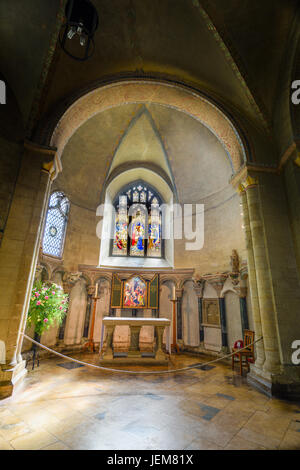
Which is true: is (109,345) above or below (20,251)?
below

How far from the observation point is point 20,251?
198 inches

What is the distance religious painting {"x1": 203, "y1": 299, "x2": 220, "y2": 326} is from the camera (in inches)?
356

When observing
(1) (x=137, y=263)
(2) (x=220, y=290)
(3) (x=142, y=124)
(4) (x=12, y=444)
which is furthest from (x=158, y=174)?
(4) (x=12, y=444)

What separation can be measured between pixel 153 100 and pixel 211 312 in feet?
27.7

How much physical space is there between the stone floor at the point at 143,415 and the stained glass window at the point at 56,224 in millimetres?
4628

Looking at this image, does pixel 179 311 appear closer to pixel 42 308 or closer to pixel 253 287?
pixel 253 287

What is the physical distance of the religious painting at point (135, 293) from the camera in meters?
A: 9.53

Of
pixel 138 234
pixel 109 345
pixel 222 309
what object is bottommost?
pixel 109 345

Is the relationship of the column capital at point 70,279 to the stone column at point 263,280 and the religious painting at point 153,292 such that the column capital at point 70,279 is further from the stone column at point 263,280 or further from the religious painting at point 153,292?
the stone column at point 263,280

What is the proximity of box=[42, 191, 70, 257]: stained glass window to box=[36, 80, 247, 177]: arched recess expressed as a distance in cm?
303

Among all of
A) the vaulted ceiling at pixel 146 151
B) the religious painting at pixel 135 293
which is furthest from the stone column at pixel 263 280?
the religious painting at pixel 135 293

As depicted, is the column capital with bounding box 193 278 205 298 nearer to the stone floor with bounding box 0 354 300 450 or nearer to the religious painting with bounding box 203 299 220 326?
the religious painting with bounding box 203 299 220 326

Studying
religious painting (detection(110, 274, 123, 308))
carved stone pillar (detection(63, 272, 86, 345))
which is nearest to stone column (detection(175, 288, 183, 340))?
religious painting (detection(110, 274, 123, 308))

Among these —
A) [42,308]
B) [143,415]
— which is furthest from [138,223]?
[143,415]
